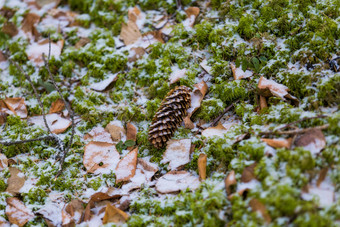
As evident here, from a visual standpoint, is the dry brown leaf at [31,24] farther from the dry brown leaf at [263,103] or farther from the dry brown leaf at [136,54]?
the dry brown leaf at [263,103]

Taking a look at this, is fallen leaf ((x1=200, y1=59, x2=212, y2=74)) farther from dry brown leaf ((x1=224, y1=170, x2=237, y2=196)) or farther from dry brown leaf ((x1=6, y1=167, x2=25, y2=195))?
dry brown leaf ((x1=6, y1=167, x2=25, y2=195))

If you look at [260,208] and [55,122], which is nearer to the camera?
[260,208]

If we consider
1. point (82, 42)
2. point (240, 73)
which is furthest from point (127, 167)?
point (82, 42)

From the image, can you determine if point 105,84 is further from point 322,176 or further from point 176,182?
point 322,176

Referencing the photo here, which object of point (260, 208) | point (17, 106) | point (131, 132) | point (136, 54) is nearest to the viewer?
point (260, 208)

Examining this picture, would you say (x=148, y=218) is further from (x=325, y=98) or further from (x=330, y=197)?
(x=325, y=98)

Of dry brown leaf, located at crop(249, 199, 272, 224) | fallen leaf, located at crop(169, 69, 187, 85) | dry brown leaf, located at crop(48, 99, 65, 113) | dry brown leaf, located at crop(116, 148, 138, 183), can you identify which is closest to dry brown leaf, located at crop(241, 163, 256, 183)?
dry brown leaf, located at crop(249, 199, 272, 224)
